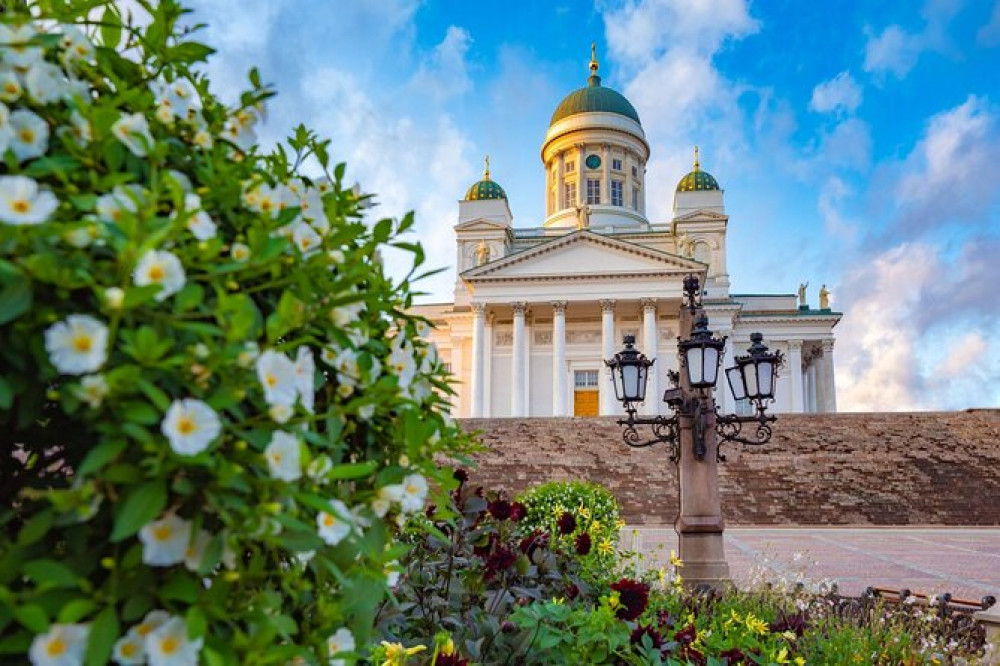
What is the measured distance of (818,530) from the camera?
18.0m

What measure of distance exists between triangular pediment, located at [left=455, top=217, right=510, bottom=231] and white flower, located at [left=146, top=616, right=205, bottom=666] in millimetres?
47071

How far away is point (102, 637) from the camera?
1.02m

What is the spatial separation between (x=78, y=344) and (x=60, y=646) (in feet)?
1.31

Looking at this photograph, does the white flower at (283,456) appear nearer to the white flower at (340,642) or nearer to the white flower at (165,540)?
the white flower at (165,540)

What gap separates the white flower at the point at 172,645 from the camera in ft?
3.46

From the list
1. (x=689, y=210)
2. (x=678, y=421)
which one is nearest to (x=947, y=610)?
(x=678, y=421)

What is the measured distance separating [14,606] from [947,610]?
6.55 meters

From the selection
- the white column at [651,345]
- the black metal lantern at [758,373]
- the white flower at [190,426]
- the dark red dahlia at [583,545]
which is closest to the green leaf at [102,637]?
the white flower at [190,426]

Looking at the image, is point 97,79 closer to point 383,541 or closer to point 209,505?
point 209,505

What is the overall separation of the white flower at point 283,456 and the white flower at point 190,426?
3.6 inches

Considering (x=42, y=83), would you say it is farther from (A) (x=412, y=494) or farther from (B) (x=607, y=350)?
(B) (x=607, y=350)

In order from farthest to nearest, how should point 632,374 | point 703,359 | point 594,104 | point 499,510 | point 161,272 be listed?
1. point 594,104
2. point 632,374
3. point 703,359
4. point 499,510
5. point 161,272

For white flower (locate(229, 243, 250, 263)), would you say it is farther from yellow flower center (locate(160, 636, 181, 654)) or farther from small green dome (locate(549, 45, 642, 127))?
small green dome (locate(549, 45, 642, 127))

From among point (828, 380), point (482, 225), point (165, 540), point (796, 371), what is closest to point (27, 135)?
point (165, 540)
